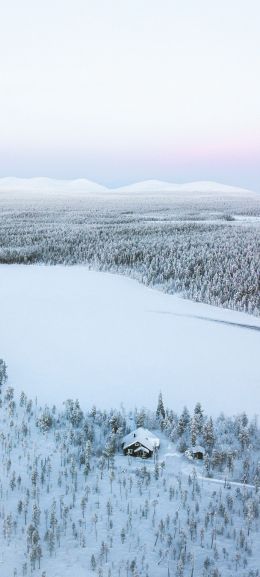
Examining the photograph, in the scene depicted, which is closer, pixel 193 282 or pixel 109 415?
pixel 109 415

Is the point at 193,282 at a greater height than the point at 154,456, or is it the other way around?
the point at 193,282

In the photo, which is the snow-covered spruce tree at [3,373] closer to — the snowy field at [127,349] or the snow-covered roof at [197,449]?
the snowy field at [127,349]

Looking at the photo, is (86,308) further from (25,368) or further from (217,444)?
(217,444)

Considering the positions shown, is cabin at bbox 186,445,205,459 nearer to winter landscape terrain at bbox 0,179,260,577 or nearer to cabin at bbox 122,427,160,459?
winter landscape terrain at bbox 0,179,260,577

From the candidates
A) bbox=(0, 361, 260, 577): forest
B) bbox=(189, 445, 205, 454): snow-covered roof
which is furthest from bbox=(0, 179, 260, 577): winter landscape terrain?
bbox=(189, 445, 205, 454): snow-covered roof

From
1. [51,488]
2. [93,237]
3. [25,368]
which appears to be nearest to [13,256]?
[93,237]

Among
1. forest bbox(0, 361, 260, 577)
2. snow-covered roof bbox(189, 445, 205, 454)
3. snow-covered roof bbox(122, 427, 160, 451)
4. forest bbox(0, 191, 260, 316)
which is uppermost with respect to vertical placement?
forest bbox(0, 191, 260, 316)

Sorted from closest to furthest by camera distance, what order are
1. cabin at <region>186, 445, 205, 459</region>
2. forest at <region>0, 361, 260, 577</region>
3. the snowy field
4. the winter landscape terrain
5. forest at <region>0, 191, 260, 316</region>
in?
forest at <region>0, 361, 260, 577</region>, the winter landscape terrain, cabin at <region>186, 445, 205, 459</region>, the snowy field, forest at <region>0, 191, 260, 316</region>

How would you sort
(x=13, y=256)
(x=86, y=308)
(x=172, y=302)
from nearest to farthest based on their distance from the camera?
1. (x=86, y=308)
2. (x=172, y=302)
3. (x=13, y=256)

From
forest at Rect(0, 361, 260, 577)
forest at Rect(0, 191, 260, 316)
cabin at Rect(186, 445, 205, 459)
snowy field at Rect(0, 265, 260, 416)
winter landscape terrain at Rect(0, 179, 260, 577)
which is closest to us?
forest at Rect(0, 361, 260, 577)
